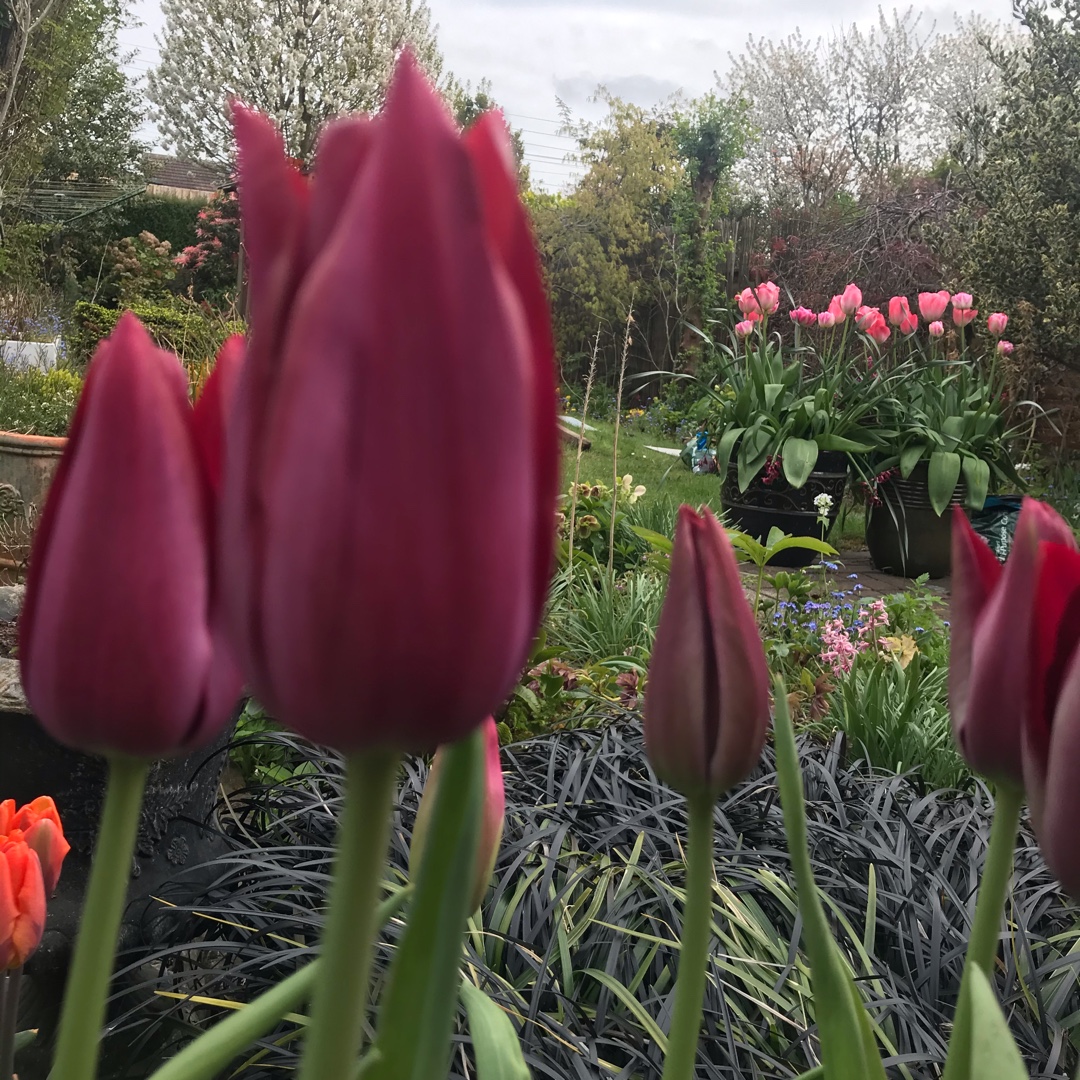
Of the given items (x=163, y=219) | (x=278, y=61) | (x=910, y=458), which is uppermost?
(x=278, y=61)

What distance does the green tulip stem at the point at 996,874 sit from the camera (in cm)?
37

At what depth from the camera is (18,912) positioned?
58 centimetres

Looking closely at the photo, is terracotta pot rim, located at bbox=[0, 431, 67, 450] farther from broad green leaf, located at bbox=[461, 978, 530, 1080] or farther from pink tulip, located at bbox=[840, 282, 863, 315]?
pink tulip, located at bbox=[840, 282, 863, 315]

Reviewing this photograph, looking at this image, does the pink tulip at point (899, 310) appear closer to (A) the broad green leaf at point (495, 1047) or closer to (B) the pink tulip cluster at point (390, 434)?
(A) the broad green leaf at point (495, 1047)

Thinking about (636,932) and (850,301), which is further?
(850,301)

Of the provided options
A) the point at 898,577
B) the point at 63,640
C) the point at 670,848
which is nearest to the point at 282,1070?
the point at 670,848

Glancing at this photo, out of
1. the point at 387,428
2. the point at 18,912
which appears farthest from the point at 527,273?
the point at 18,912

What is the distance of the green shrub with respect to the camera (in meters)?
7.07

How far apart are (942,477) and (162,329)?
6630 millimetres

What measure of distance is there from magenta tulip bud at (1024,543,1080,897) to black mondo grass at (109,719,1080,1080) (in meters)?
0.96

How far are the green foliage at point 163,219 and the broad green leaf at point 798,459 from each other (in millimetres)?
14946

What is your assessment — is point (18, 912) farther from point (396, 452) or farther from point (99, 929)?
point (396, 452)

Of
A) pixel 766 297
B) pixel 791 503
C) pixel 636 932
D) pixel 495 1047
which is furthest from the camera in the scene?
pixel 766 297

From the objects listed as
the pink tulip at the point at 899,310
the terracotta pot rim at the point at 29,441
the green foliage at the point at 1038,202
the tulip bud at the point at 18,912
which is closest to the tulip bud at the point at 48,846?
the tulip bud at the point at 18,912
